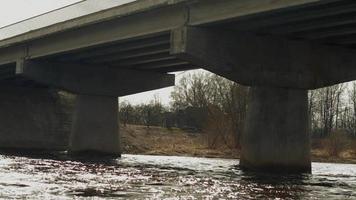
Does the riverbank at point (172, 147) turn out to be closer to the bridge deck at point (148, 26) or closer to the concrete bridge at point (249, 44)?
the bridge deck at point (148, 26)

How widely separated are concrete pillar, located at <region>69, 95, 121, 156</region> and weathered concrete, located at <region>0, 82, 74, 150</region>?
1440 centimetres

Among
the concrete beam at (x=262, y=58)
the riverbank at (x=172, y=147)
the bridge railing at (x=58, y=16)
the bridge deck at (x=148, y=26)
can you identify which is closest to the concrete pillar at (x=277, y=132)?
→ the concrete beam at (x=262, y=58)

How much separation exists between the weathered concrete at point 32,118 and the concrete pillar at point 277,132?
3112 centimetres

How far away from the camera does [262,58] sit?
1022 inches

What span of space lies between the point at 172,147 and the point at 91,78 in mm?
20161

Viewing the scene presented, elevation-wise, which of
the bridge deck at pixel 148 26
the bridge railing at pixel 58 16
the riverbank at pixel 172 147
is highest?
the bridge railing at pixel 58 16

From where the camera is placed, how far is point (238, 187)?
55.2ft

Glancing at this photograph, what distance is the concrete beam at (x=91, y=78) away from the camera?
39656 mm

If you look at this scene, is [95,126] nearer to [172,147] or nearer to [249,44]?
[249,44]

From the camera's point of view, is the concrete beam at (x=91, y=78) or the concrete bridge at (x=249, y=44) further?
the concrete beam at (x=91, y=78)

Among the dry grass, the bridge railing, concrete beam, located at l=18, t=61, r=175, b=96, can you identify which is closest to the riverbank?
the dry grass

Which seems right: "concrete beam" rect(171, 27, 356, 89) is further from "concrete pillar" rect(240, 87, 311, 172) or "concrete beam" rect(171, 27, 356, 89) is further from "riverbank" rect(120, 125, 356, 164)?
"riverbank" rect(120, 125, 356, 164)

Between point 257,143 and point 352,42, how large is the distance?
22.9ft

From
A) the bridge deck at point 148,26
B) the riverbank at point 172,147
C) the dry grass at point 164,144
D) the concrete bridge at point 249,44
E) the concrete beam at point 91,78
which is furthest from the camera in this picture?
the dry grass at point 164,144
